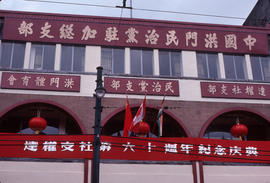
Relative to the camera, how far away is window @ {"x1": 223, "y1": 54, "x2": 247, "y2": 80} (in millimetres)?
20359

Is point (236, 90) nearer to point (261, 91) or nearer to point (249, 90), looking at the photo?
point (249, 90)

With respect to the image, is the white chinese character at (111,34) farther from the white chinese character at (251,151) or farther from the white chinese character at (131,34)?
the white chinese character at (251,151)

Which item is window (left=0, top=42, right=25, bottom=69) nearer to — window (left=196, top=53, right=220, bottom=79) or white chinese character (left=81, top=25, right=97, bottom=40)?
white chinese character (left=81, top=25, right=97, bottom=40)

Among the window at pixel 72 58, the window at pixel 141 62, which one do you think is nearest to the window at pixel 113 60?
the window at pixel 141 62

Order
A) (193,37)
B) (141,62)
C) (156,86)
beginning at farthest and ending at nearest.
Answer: (193,37)
(141,62)
(156,86)

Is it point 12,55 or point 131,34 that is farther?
point 131,34

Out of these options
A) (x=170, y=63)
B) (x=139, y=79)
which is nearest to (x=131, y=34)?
(x=170, y=63)

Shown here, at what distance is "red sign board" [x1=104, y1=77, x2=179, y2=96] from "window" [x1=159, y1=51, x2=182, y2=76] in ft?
2.68

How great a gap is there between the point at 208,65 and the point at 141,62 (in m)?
3.93

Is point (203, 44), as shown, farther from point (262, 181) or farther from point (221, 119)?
point (262, 181)

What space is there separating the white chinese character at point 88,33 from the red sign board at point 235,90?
666 cm

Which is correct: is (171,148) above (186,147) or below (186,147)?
below

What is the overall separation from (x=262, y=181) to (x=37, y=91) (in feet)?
40.3

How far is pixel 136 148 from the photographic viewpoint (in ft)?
55.2
